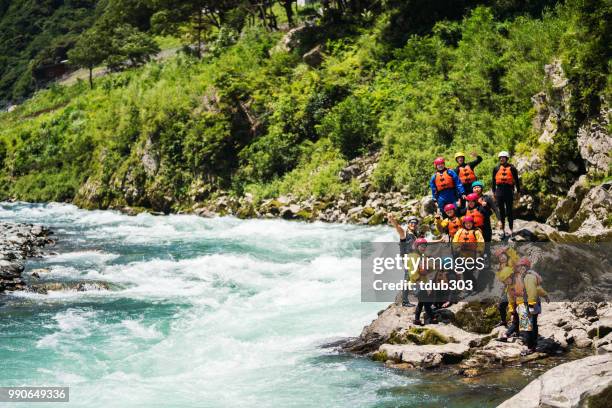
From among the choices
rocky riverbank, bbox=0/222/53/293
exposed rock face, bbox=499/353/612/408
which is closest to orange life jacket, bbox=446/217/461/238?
exposed rock face, bbox=499/353/612/408

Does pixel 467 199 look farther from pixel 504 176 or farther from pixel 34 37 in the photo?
pixel 34 37

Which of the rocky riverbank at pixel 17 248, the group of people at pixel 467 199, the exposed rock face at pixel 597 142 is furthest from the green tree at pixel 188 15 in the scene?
the group of people at pixel 467 199

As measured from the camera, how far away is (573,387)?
19.9 feet

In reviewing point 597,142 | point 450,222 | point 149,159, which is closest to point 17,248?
point 149,159

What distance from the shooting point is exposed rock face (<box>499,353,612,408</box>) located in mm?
5711

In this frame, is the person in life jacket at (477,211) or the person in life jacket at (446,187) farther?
the person in life jacket at (446,187)

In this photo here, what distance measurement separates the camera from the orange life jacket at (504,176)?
11.5 metres

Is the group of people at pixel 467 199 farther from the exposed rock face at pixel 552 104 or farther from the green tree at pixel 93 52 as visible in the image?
the green tree at pixel 93 52

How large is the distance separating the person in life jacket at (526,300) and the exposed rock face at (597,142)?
632 centimetres

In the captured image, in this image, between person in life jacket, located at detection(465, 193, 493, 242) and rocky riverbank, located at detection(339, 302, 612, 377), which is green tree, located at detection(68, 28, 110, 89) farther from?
person in life jacket, located at detection(465, 193, 493, 242)

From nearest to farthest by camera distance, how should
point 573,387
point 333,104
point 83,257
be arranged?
point 573,387 → point 83,257 → point 333,104

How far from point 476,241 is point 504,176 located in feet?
7.75

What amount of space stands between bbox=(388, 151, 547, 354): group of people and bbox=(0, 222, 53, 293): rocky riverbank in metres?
9.63

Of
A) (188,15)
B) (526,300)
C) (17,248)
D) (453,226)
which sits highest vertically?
(188,15)
